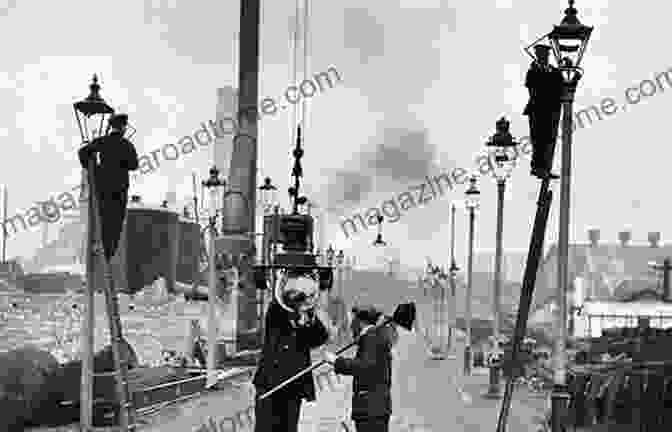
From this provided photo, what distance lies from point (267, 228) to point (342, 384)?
8.63 meters

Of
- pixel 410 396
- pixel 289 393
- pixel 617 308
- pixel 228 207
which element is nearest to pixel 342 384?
pixel 410 396

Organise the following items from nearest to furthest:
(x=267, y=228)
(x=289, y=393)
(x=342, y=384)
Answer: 1. (x=289, y=393)
2. (x=267, y=228)
3. (x=342, y=384)

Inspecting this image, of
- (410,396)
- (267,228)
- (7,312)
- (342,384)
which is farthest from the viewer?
→ (7,312)

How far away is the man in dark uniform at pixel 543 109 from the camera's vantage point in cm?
865

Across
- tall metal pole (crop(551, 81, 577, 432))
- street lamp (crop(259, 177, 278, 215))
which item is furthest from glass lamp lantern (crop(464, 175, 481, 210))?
tall metal pole (crop(551, 81, 577, 432))

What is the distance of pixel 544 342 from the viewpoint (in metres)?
35.2

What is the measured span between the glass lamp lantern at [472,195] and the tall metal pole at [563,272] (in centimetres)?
1200

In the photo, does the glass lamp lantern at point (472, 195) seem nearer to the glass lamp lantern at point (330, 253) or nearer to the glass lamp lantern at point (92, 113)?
the glass lamp lantern at point (92, 113)

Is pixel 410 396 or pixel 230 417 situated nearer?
pixel 230 417

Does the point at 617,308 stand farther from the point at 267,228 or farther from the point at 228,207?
the point at 267,228

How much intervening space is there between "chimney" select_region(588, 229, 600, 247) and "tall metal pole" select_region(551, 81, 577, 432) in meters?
53.0

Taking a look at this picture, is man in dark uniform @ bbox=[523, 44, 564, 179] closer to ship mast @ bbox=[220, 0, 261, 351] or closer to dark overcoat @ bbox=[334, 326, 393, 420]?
dark overcoat @ bbox=[334, 326, 393, 420]

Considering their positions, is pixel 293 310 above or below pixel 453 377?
above

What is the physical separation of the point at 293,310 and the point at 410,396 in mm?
12159
